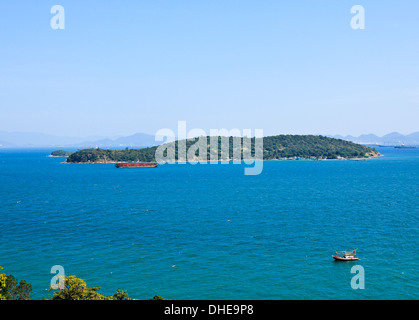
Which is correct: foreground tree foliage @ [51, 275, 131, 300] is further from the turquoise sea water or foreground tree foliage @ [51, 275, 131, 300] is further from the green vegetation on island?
the turquoise sea water

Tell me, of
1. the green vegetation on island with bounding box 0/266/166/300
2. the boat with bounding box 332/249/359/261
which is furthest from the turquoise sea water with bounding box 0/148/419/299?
the green vegetation on island with bounding box 0/266/166/300

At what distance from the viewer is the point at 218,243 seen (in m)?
48.7

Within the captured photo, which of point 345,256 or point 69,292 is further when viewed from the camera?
point 345,256

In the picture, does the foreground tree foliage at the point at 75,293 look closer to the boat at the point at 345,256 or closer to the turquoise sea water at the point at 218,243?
the turquoise sea water at the point at 218,243

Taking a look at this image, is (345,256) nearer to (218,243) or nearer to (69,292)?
(218,243)

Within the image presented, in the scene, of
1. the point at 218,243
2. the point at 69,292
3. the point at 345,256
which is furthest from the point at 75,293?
the point at 345,256

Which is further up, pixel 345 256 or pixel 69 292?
pixel 69 292

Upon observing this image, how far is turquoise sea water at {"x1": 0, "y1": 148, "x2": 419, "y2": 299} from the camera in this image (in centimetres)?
3588

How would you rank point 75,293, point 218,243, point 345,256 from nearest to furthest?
point 75,293
point 345,256
point 218,243

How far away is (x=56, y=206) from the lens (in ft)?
259

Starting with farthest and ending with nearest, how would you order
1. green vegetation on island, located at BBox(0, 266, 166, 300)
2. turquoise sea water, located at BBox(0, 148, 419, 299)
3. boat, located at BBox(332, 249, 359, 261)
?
boat, located at BBox(332, 249, 359, 261) < turquoise sea water, located at BBox(0, 148, 419, 299) < green vegetation on island, located at BBox(0, 266, 166, 300)
